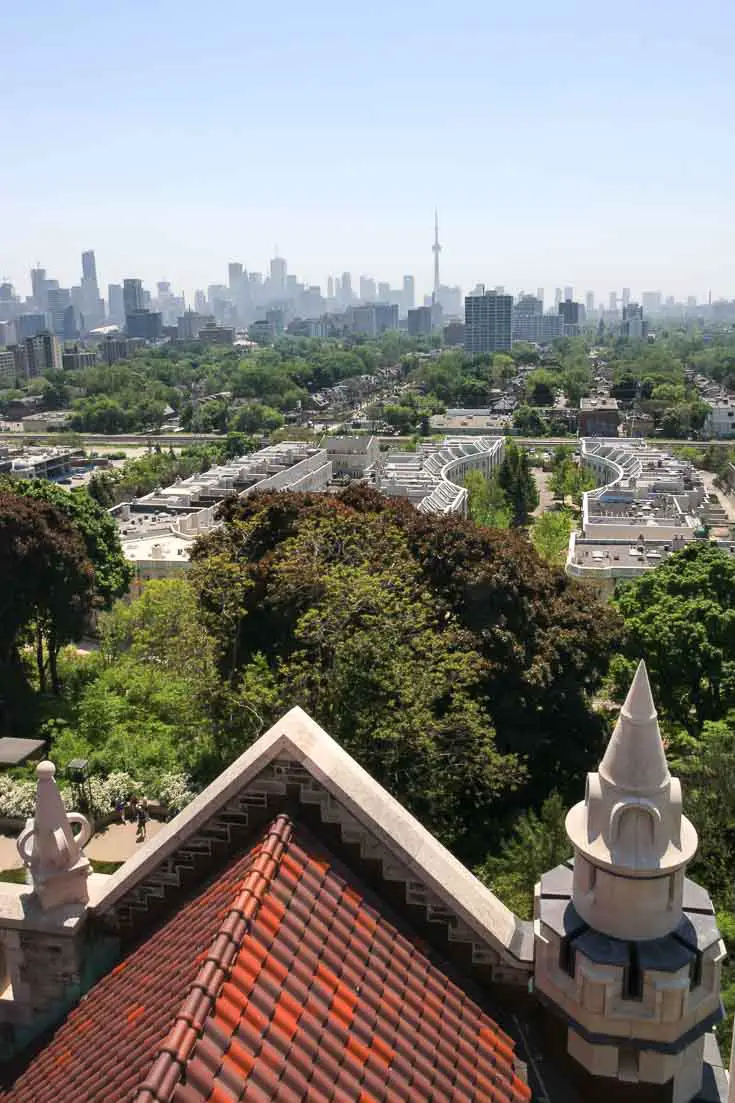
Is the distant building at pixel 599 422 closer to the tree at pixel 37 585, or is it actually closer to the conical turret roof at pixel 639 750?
Answer: the tree at pixel 37 585

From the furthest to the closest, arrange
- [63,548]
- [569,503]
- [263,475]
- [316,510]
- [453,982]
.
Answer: [569,503], [263,475], [63,548], [316,510], [453,982]

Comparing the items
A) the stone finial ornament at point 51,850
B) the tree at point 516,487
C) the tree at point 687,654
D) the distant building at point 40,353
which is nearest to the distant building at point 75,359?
the distant building at point 40,353

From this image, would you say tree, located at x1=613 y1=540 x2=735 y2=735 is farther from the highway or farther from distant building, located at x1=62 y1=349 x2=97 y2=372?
distant building, located at x1=62 y1=349 x2=97 y2=372

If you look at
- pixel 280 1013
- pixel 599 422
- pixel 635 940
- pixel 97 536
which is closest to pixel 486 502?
pixel 97 536

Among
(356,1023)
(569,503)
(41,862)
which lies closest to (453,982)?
(356,1023)

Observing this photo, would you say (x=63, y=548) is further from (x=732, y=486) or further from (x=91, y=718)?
(x=732, y=486)
